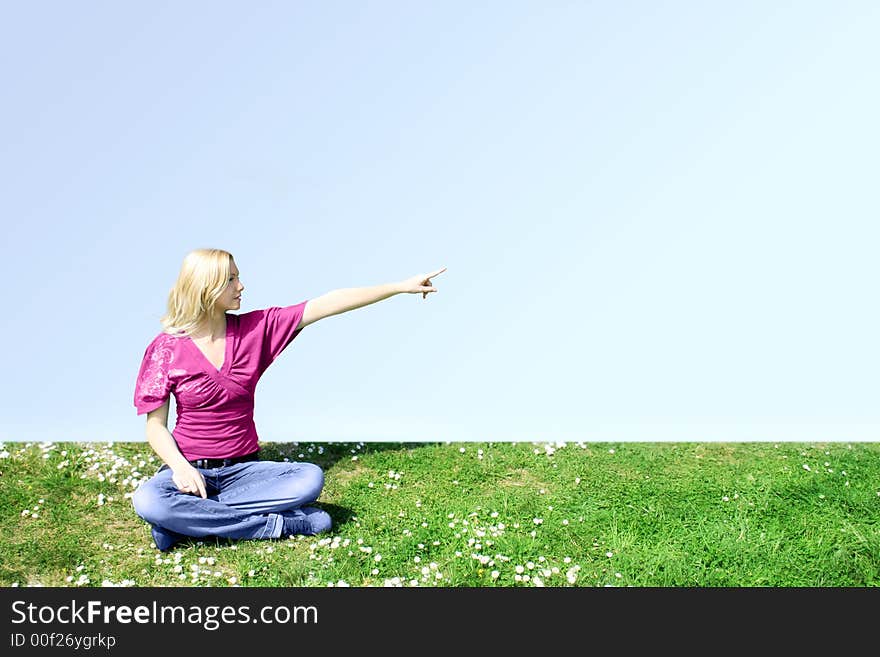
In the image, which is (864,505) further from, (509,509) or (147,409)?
(147,409)

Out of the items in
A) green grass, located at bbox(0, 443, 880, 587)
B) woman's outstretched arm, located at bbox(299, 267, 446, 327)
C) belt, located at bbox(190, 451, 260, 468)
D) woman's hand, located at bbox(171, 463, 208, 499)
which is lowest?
green grass, located at bbox(0, 443, 880, 587)

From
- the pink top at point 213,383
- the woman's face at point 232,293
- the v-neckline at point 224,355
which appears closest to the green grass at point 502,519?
the pink top at point 213,383

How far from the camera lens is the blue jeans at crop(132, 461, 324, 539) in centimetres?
594

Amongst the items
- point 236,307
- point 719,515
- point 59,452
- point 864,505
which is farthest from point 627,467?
point 59,452

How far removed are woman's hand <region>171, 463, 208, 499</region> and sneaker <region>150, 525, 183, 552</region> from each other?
1.10ft

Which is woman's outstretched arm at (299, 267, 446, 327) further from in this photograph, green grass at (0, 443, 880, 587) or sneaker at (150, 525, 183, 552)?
sneaker at (150, 525, 183, 552)

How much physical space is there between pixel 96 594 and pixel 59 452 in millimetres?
3138

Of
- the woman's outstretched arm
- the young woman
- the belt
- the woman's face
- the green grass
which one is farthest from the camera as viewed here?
the woman's outstretched arm

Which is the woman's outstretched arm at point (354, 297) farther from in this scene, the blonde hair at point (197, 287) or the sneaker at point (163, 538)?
the sneaker at point (163, 538)

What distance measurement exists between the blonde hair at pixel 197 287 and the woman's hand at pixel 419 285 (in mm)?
1305

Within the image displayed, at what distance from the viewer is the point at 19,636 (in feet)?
16.2

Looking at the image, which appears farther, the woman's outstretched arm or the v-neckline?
the woman's outstretched arm

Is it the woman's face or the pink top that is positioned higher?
the woman's face

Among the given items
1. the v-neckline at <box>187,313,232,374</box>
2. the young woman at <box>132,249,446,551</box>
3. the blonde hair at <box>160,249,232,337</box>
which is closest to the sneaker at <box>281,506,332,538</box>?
the young woman at <box>132,249,446,551</box>
